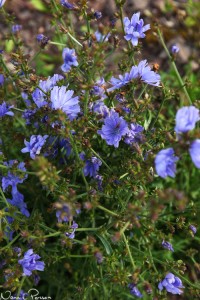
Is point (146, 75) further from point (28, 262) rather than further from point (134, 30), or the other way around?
point (28, 262)

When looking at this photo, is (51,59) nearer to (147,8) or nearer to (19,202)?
(147,8)

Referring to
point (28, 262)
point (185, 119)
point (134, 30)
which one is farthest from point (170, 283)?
point (134, 30)

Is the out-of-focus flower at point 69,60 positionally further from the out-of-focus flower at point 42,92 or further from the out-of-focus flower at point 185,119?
the out-of-focus flower at point 185,119

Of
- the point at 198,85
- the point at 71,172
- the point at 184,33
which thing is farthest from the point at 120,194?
the point at 184,33

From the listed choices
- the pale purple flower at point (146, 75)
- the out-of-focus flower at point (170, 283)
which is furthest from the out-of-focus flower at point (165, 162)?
the out-of-focus flower at point (170, 283)

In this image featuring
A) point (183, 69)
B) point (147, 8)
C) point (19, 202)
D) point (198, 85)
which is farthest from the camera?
point (147, 8)
